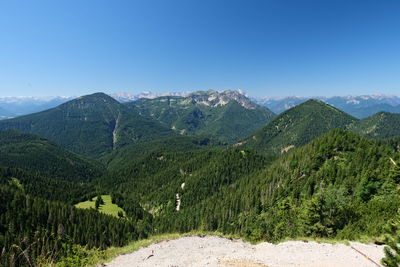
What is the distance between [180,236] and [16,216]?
12782 cm

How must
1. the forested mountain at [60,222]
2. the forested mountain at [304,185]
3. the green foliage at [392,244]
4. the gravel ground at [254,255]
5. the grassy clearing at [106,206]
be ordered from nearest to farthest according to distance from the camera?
the green foliage at [392,244], the gravel ground at [254,255], the forested mountain at [304,185], the forested mountain at [60,222], the grassy clearing at [106,206]

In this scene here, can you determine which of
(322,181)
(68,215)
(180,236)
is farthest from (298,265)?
(68,215)

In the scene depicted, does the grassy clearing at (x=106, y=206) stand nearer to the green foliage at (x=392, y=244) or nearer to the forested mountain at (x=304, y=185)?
the forested mountain at (x=304, y=185)

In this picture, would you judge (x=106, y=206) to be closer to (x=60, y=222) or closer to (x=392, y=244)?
(x=60, y=222)

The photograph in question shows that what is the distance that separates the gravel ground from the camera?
2195 centimetres

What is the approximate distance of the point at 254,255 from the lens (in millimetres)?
24797

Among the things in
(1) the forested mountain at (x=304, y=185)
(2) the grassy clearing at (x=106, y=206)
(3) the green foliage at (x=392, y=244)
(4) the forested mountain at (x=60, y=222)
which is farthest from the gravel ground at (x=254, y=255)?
(2) the grassy clearing at (x=106, y=206)

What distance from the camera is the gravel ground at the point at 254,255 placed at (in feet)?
72.0

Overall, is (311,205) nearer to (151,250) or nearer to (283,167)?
(151,250)

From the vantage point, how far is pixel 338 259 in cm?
2181

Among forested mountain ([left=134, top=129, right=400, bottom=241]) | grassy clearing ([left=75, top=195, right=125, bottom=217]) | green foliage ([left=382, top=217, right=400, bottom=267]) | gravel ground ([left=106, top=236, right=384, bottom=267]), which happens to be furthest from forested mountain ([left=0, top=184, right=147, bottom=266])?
green foliage ([left=382, top=217, right=400, bottom=267])

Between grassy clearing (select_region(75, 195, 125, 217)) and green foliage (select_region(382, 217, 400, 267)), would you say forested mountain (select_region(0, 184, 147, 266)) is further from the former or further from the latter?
green foliage (select_region(382, 217, 400, 267))

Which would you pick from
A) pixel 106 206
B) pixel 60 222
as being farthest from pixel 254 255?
pixel 106 206

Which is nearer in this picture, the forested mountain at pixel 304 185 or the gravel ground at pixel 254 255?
the gravel ground at pixel 254 255
